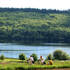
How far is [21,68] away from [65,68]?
5.69 m

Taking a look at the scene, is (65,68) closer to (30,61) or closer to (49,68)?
(49,68)

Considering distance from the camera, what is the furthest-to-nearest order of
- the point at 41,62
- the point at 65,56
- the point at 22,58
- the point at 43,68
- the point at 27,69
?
the point at 65,56 → the point at 22,58 → the point at 41,62 → the point at 43,68 → the point at 27,69

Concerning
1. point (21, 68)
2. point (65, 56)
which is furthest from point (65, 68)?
point (65, 56)

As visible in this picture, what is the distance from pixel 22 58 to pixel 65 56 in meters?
8.92

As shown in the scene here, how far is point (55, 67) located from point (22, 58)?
20836mm

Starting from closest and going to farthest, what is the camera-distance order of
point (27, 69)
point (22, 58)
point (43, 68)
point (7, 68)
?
point (7, 68) < point (27, 69) < point (43, 68) < point (22, 58)

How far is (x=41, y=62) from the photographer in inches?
1518

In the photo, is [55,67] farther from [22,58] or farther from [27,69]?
[22,58]

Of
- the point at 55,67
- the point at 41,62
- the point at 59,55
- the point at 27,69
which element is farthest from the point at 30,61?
the point at 59,55

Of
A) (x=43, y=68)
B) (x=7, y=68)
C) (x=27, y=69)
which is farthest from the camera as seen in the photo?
(x=43, y=68)

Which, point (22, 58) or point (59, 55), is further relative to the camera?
point (59, 55)

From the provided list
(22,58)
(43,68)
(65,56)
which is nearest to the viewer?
(43,68)

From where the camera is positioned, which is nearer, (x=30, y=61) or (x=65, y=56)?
(x=30, y=61)

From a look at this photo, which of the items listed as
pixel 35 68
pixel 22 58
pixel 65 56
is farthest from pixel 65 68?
pixel 65 56
